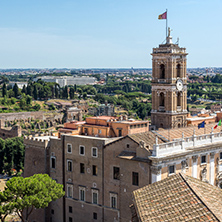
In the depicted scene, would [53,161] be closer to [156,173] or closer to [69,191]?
[69,191]

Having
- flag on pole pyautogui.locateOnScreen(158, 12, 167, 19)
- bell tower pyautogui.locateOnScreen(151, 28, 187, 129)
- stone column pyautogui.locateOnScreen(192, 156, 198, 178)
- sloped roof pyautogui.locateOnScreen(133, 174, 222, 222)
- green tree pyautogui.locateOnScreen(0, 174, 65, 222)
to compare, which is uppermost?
flag on pole pyautogui.locateOnScreen(158, 12, 167, 19)

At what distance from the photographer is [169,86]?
A: 158 feet

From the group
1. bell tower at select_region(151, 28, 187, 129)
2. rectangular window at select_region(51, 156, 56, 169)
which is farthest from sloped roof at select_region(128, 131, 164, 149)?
rectangular window at select_region(51, 156, 56, 169)

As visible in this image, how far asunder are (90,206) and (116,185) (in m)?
4.42

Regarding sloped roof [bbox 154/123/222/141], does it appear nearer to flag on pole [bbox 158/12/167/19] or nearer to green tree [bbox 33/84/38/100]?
flag on pole [bbox 158/12/167/19]

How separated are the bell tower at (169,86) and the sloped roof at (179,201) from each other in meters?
26.1

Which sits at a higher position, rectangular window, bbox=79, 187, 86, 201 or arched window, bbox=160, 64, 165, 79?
arched window, bbox=160, 64, 165, 79

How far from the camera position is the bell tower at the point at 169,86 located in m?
48.2

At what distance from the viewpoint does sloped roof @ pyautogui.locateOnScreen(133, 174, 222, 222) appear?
723 inches

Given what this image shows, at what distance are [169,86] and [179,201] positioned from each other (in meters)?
29.3

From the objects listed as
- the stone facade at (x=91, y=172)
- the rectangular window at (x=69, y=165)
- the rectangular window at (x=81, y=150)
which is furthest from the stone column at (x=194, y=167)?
the rectangular window at (x=69, y=165)

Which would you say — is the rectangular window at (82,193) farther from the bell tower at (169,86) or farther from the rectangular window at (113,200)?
the bell tower at (169,86)

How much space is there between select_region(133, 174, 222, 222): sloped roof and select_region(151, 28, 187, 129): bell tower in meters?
26.1

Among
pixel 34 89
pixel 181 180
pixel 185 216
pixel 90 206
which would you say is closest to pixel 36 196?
pixel 90 206
